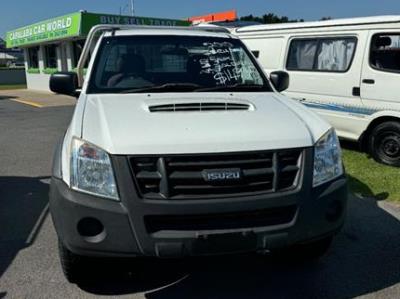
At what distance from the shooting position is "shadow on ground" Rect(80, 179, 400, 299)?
11.3 ft

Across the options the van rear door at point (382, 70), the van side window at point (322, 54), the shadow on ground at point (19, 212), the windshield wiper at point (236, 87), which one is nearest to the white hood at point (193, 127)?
the windshield wiper at point (236, 87)

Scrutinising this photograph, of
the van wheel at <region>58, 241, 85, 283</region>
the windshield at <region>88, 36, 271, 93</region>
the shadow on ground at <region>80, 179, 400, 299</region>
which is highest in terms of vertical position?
the windshield at <region>88, 36, 271, 93</region>

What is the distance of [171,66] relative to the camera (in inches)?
171

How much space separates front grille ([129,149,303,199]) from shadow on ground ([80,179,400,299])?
2.98 ft

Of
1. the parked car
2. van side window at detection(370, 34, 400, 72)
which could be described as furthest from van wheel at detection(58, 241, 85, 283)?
van side window at detection(370, 34, 400, 72)

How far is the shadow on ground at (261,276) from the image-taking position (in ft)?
11.3

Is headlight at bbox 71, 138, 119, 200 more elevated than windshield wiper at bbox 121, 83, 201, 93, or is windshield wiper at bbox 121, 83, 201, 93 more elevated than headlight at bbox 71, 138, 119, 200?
windshield wiper at bbox 121, 83, 201, 93

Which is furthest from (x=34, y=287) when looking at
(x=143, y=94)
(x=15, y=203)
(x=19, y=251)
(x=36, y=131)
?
(x=36, y=131)

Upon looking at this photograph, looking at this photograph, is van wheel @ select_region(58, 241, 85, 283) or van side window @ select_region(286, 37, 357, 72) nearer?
van wheel @ select_region(58, 241, 85, 283)

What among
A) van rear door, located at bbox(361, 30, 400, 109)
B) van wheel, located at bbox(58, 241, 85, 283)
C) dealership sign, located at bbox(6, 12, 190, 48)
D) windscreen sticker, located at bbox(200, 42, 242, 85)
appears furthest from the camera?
dealership sign, located at bbox(6, 12, 190, 48)

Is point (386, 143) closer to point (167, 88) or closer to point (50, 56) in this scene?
point (167, 88)

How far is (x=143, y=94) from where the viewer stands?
12.7 feet

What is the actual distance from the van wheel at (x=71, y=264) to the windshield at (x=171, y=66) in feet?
4.53

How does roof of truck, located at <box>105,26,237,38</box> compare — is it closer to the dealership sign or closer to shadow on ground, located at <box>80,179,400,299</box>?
shadow on ground, located at <box>80,179,400,299</box>
